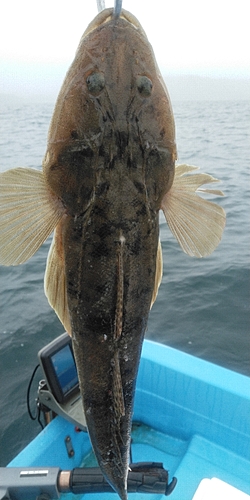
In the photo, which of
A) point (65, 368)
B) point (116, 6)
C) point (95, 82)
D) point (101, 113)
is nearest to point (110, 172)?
point (101, 113)

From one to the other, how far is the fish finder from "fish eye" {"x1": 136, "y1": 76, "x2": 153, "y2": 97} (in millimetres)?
3294

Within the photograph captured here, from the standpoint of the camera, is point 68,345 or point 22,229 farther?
point 68,345

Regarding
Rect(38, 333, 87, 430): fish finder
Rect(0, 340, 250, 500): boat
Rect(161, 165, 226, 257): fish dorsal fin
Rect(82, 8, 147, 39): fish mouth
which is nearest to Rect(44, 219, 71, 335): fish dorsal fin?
Rect(161, 165, 226, 257): fish dorsal fin

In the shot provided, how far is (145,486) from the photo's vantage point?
11.8 ft

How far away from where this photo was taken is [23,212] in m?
1.82

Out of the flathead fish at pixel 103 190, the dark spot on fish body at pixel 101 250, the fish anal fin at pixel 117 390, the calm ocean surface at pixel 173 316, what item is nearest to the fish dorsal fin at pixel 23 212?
the flathead fish at pixel 103 190

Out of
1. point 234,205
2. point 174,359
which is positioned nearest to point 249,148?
point 234,205

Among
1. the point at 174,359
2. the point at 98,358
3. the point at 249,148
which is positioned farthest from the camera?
the point at 249,148

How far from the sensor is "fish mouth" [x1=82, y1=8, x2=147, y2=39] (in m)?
1.76

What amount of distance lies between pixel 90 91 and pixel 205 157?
2213 centimetres

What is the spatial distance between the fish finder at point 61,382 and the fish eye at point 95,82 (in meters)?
3.26

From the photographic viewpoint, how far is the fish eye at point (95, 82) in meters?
1.75

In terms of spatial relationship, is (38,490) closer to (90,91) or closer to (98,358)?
(98,358)

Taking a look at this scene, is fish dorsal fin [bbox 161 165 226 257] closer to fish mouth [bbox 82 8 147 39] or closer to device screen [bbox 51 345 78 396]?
fish mouth [bbox 82 8 147 39]
